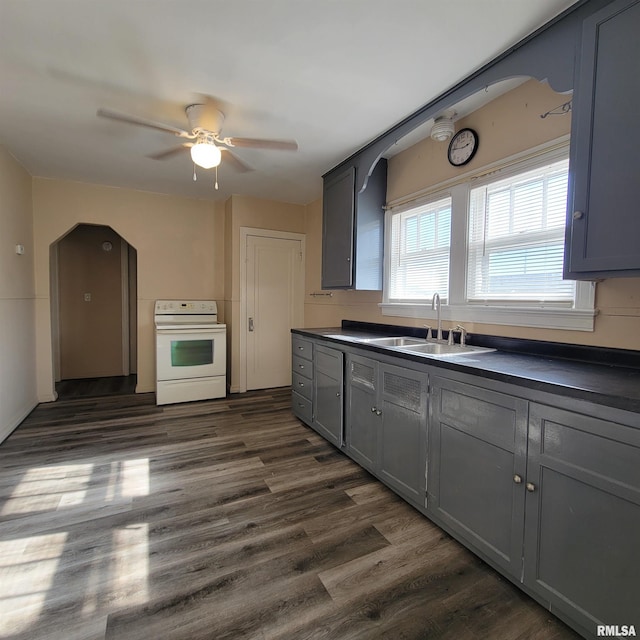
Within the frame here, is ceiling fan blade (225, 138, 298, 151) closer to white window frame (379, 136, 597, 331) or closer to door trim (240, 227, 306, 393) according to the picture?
white window frame (379, 136, 597, 331)

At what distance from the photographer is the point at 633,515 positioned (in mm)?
1130

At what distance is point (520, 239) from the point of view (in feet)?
7.34

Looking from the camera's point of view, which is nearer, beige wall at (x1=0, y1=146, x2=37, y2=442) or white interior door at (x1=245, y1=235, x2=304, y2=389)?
beige wall at (x1=0, y1=146, x2=37, y2=442)

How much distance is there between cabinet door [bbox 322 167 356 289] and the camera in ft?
10.8

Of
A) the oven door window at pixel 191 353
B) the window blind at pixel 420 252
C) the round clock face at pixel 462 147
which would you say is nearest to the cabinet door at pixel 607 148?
the round clock face at pixel 462 147

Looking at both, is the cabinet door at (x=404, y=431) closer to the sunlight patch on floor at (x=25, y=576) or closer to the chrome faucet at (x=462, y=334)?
the chrome faucet at (x=462, y=334)

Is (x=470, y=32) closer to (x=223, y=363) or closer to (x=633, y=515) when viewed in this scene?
(x=633, y=515)

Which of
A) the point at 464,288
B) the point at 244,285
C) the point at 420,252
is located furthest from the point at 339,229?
the point at 244,285

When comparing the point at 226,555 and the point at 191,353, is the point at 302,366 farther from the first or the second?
the point at 226,555

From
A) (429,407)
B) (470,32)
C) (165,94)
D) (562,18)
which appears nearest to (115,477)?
(429,407)

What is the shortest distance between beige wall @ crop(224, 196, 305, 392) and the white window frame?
6.20 feet

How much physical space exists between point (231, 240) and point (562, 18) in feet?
12.0

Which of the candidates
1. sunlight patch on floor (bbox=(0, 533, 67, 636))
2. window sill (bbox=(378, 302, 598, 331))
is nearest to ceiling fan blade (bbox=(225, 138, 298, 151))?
window sill (bbox=(378, 302, 598, 331))

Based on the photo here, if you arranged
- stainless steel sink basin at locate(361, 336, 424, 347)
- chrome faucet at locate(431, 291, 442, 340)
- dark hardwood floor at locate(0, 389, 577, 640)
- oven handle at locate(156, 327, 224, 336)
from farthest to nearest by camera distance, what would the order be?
1. oven handle at locate(156, 327, 224, 336)
2. stainless steel sink basin at locate(361, 336, 424, 347)
3. chrome faucet at locate(431, 291, 442, 340)
4. dark hardwood floor at locate(0, 389, 577, 640)
